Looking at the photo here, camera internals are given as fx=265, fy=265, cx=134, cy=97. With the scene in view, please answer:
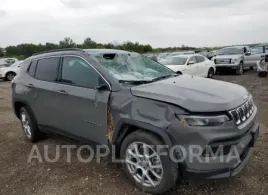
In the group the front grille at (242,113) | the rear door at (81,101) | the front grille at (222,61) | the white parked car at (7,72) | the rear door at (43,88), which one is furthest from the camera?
the white parked car at (7,72)

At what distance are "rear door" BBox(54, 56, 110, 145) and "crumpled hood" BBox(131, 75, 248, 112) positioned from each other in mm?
540

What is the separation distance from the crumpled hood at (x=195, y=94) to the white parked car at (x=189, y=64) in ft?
27.3

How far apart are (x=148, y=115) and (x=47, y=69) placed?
7.40 feet

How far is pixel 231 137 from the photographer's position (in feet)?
8.80

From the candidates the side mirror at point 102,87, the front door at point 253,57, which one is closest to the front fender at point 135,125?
the side mirror at point 102,87

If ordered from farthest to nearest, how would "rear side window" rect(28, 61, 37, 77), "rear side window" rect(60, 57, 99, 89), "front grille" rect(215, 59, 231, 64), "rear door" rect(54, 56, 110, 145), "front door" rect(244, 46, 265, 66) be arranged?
"front door" rect(244, 46, 265, 66) < "front grille" rect(215, 59, 231, 64) < "rear side window" rect(28, 61, 37, 77) < "rear side window" rect(60, 57, 99, 89) < "rear door" rect(54, 56, 110, 145)

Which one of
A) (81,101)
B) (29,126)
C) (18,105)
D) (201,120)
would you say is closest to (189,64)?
(18,105)

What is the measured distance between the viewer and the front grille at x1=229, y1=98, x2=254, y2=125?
280 cm

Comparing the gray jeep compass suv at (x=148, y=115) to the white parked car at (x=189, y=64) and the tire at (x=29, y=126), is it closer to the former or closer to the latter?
the tire at (x=29, y=126)

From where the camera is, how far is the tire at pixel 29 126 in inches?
185

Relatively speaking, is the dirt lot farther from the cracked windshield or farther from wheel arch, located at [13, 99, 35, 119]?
the cracked windshield

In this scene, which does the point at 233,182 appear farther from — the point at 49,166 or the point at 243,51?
the point at 243,51

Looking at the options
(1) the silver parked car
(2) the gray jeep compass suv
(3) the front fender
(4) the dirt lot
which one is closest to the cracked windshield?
(2) the gray jeep compass suv

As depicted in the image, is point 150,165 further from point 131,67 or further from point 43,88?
point 43,88
